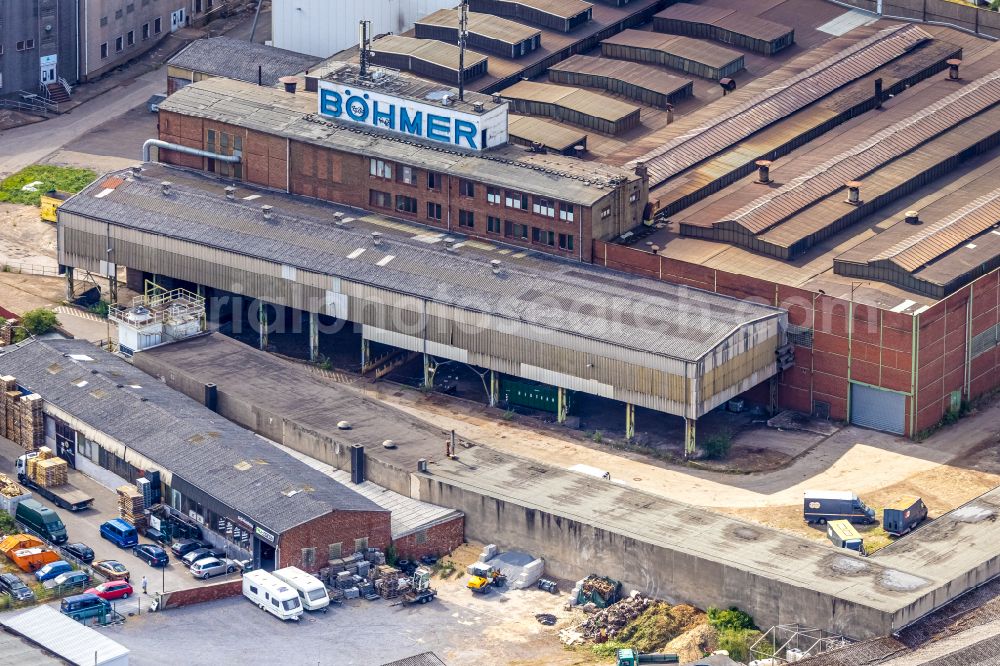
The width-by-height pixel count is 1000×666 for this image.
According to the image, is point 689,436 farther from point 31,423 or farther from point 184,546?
Result: point 31,423

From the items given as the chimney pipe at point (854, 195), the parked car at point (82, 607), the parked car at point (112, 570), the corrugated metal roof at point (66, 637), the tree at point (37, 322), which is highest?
the chimney pipe at point (854, 195)

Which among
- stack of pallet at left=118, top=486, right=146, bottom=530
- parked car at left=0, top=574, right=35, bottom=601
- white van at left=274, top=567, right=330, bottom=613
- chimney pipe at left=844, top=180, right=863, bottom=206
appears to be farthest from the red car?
chimney pipe at left=844, top=180, right=863, bottom=206

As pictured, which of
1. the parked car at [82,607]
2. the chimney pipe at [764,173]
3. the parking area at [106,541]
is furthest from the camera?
the chimney pipe at [764,173]

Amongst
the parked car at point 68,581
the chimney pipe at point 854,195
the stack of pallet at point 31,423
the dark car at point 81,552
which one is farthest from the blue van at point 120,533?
the chimney pipe at point 854,195

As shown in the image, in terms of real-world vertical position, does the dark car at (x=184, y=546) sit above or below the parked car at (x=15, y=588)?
below

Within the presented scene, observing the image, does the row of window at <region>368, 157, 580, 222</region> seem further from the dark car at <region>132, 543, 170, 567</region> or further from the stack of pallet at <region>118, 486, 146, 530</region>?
the dark car at <region>132, 543, 170, 567</region>

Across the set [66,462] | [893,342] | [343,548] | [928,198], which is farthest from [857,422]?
[66,462]

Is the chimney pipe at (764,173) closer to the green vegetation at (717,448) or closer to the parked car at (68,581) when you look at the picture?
the green vegetation at (717,448)
